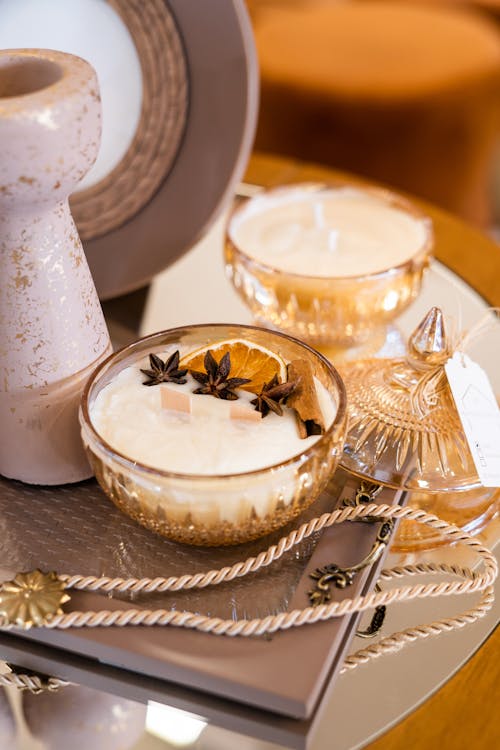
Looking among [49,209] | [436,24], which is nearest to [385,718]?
[49,209]

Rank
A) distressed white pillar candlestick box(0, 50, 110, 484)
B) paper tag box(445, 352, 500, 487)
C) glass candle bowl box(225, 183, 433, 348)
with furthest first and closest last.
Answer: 1. glass candle bowl box(225, 183, 433, 348)
2. paper tag box(445, 352, 500, 487)
3. distressed white pillar candlestick box(0, 50, 110, 484)

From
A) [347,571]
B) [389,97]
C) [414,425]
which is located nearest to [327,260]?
[414,425]

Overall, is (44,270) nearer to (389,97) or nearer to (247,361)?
(247,361)

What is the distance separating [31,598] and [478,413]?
Answer: 28cm

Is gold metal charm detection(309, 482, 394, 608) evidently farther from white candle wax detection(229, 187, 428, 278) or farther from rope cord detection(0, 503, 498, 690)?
white candle wax detection(229, 187, 428, 278)

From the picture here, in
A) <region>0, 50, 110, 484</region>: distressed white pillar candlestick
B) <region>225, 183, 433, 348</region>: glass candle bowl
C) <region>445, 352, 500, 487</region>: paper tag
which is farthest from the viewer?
<region>225, 183, 433, 348</region>: glass candle bowl

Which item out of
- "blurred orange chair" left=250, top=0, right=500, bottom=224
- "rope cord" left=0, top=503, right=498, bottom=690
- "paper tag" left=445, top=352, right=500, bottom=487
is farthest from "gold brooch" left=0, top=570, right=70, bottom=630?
"blurred orange chair" left=250, top=0, right=500, bottom=224

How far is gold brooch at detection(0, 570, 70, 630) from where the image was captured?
44cm

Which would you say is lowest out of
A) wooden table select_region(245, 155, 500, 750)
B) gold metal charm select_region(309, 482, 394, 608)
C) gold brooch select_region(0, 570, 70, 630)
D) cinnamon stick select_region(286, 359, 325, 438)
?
wooden table select_region(245, 155, 500, 750)

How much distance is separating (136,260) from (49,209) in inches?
9.9

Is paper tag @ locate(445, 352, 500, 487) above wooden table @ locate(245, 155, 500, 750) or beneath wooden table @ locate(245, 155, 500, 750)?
above

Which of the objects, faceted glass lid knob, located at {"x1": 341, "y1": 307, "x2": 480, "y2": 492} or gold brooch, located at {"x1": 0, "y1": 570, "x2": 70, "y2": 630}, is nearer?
gold brooch, located at {"x1": 0, "y1": 570, "x2": 70, "y2": 630}

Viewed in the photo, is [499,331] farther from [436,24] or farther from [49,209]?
[436,24]

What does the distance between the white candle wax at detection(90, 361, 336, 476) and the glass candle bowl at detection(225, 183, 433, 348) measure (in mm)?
167
